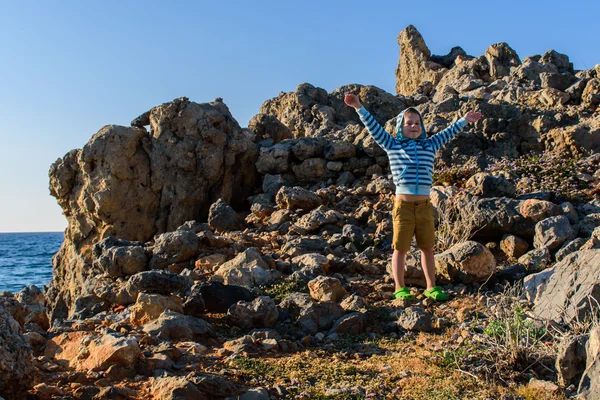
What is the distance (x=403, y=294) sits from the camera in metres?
6.24

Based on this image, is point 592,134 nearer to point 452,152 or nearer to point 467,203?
point 452,152

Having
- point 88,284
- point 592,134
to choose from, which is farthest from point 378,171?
point 88,284

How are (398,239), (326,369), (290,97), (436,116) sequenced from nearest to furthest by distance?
(326,369)
(398,239)
(436,116)
(290,97)

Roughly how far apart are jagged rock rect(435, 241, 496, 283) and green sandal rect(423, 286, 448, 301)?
0.55 meters

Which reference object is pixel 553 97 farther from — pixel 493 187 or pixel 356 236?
pixel 356 236

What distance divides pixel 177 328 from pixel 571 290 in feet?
11.8

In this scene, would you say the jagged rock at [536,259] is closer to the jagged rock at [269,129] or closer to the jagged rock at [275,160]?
the jagged rock at [275,160]

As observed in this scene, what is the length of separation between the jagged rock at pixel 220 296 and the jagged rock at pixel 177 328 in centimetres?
58

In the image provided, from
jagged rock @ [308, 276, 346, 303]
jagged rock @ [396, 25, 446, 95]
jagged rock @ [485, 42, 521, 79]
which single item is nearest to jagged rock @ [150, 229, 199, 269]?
jagged rock @ [308, 276, 346, 303]

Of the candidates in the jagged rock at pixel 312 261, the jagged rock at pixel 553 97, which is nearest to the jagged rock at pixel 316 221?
the jagged rock at pixel 312 261

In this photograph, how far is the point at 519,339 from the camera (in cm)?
443

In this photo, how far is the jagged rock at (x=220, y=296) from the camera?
6.02m

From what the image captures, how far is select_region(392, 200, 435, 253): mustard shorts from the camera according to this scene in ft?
21.0

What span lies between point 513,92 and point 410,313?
32.9 feet
